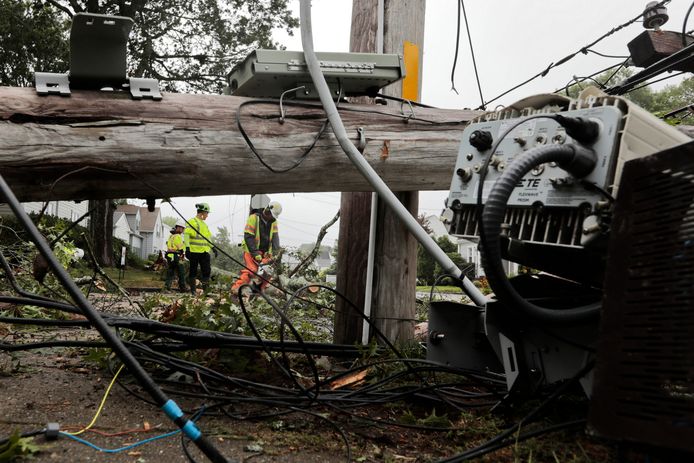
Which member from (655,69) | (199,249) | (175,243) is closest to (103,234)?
(175,243)

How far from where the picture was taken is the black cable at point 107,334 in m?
1.30

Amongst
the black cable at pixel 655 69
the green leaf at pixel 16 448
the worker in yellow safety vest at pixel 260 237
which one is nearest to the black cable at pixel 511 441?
the green leaf at pixel 16 448

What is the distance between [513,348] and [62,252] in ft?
17.2

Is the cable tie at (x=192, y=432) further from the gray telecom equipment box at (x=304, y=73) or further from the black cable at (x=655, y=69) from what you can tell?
the black cable at (x=655, y=69)

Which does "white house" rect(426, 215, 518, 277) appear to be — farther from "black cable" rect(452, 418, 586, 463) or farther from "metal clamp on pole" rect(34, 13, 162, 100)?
"metal clamp on pole" rect(34, 13, 162, 100)

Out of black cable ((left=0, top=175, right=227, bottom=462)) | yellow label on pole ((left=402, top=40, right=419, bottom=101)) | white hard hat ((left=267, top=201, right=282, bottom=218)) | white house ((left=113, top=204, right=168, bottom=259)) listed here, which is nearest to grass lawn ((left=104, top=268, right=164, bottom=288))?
white hard hat ((left=267, top=201, right=282, bottom=218))

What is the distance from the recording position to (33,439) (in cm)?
178

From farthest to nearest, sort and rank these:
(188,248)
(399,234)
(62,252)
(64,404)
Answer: (188,248) < (62,252) < (399,234) < (64,404)

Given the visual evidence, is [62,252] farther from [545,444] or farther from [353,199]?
[545,444]

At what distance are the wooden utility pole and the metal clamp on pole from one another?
1.42m

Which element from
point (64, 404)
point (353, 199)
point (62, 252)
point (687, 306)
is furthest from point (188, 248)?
point (687, 306)

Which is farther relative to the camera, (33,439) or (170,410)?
(33,439)

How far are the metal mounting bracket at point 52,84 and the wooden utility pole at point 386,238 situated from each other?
173 centimetres

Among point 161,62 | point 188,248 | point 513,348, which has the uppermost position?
point 161,62
